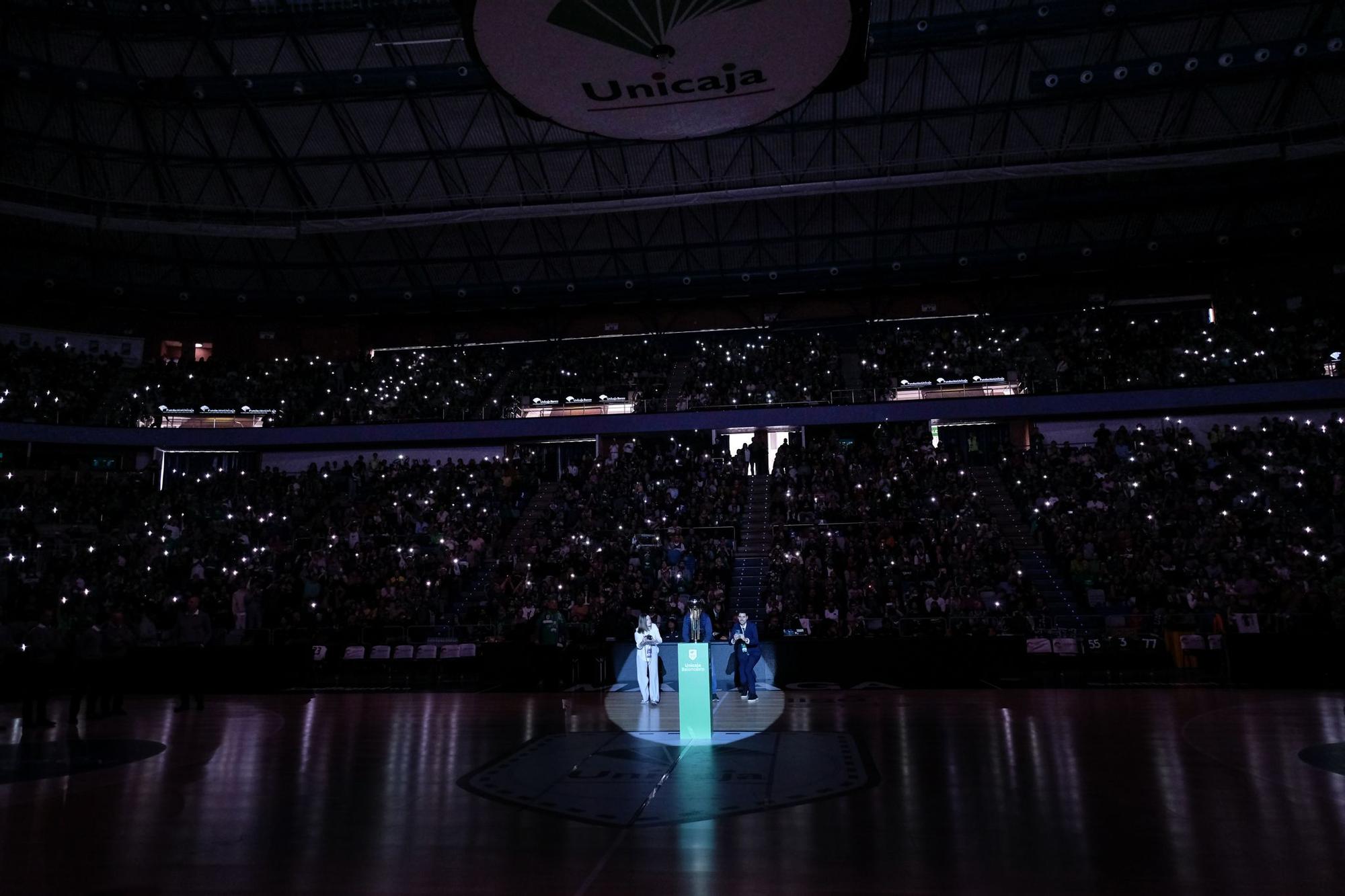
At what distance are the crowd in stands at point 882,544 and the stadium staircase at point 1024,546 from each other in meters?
1.02

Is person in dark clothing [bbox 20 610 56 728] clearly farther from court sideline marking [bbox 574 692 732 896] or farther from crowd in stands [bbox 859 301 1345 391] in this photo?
crowd in stands [bbox 859 301 1345 391]

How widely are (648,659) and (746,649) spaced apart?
1910 millimetres

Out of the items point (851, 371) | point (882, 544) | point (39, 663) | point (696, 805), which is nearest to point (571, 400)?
point (851, 371)

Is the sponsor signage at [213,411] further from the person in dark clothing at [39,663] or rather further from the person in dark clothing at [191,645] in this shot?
the person in dark clothing at [39,663]

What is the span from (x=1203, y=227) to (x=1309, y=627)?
62.6 ft

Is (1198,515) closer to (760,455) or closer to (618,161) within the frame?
(760,455)

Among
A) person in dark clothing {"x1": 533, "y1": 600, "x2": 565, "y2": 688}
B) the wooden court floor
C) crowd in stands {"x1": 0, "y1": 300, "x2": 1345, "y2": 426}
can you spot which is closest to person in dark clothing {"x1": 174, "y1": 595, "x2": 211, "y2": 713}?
the wooden court floor

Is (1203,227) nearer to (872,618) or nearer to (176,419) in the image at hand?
(872,618)

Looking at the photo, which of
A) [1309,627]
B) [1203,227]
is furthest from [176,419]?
[1203,227]

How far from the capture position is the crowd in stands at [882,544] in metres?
19.9

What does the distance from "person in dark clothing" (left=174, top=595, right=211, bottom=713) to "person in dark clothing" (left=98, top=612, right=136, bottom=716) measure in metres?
0.87

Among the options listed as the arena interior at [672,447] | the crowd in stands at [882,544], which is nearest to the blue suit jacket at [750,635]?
the arena interior at [672,447]

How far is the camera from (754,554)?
24922 millimetres

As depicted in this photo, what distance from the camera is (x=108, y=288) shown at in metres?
32.0
